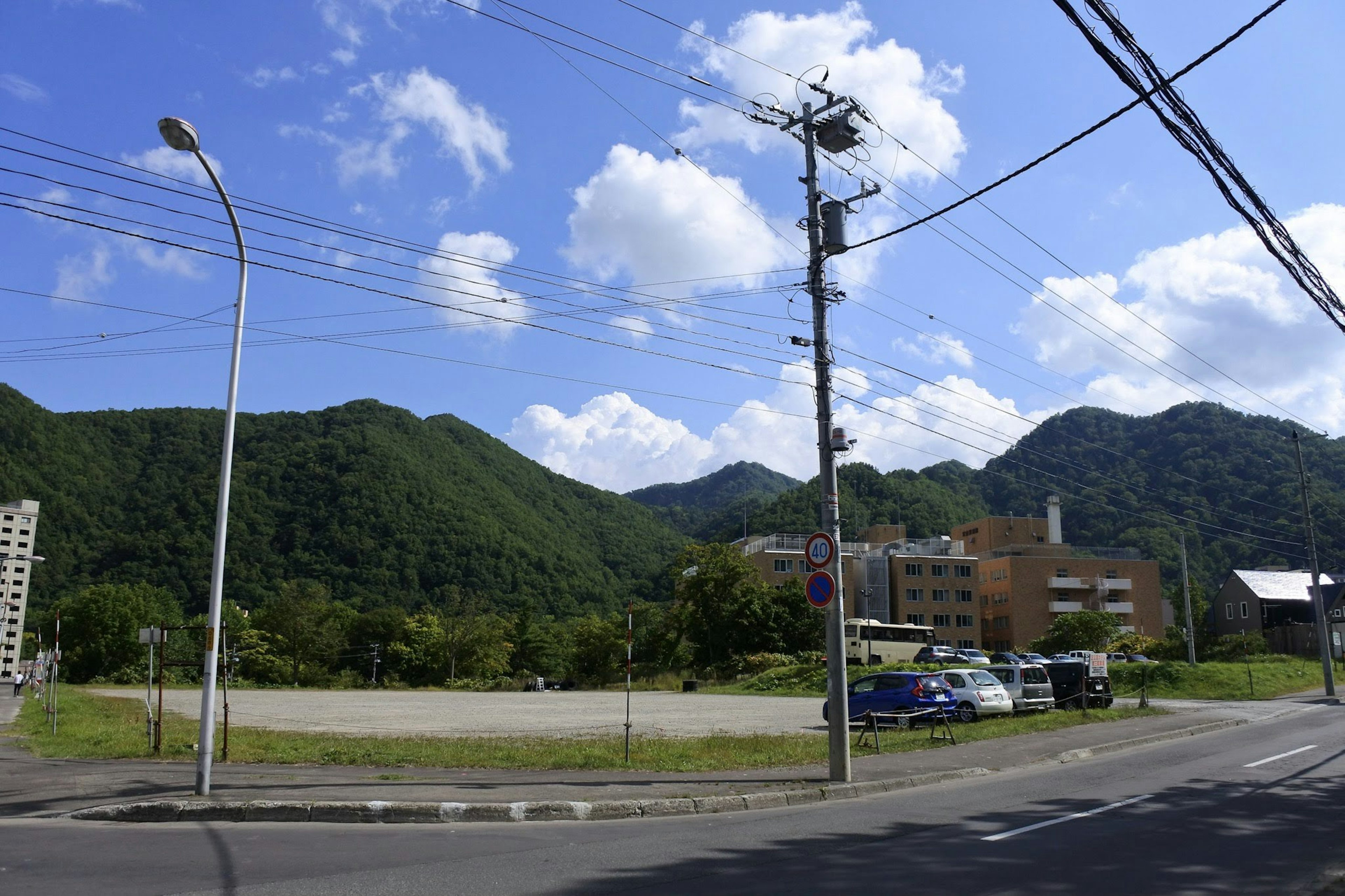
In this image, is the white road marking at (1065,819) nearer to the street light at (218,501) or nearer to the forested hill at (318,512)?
the street light at (218,501)

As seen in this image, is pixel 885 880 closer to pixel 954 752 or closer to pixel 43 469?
pixel 954 752

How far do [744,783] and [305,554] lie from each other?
110619 millimetres

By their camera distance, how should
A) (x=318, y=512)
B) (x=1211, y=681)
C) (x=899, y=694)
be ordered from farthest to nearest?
(x=318, y=512) → (x=1211, y=681) → (x=899, y=694)

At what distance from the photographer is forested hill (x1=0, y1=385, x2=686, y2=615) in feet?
328

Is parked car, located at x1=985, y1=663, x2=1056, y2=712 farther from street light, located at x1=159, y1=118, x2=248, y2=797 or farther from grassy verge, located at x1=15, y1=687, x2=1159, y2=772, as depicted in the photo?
street light, located at x1=159, y1=118, x2=248, y2=797

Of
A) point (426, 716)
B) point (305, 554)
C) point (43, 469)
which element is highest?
point (43, 469)

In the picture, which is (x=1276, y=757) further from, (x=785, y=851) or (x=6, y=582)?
(x=6, y=582)

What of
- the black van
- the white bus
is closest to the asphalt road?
the black van

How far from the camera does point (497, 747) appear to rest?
1658 centimetres

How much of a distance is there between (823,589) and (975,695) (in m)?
14.1

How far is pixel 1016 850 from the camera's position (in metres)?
8.37

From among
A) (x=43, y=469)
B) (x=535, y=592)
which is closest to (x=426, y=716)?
(x=43, y=469)

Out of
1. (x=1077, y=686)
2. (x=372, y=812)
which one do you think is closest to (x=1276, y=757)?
(x=1077, y=686)

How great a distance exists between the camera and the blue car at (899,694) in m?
23.3
